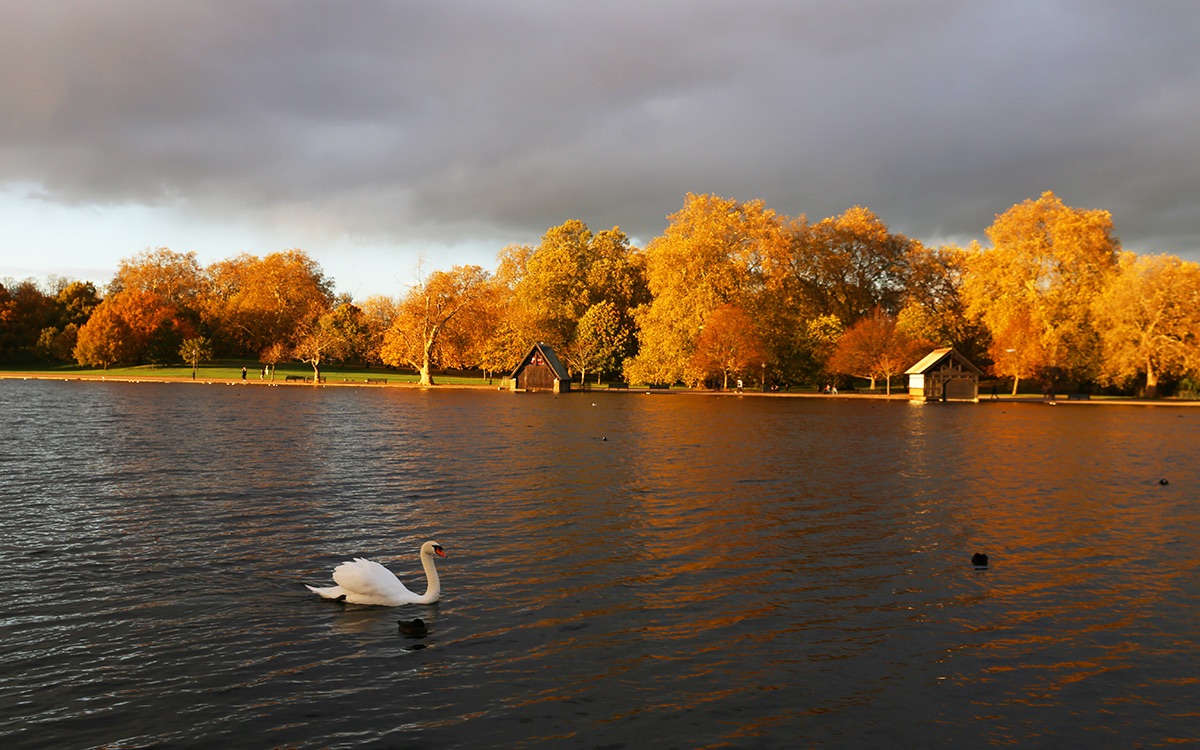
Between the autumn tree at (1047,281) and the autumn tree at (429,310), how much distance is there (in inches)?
2328

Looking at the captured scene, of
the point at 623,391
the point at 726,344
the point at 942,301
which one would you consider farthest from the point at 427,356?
the point at 942,301

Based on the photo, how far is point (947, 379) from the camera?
88688 mm

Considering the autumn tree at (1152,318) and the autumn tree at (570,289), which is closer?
the autumn tree at (1152,318)

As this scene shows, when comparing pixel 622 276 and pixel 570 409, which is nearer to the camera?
pixel 570 409

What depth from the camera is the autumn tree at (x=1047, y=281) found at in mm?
89875

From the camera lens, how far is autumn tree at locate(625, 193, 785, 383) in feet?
304

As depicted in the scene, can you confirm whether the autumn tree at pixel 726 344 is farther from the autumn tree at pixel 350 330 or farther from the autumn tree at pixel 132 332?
the autumn tree at pixel 132 332

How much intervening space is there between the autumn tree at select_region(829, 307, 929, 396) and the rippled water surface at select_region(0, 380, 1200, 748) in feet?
195

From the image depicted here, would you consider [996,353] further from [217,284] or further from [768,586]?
[217,284]

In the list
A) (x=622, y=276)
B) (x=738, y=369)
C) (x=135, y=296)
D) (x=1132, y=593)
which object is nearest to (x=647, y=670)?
(x=1132, y=593)

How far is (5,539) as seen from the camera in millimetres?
16484

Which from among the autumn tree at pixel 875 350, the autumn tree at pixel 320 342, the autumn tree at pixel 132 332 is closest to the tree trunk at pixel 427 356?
the autumn tree at pixel 320 342

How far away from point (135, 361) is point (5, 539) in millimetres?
124198

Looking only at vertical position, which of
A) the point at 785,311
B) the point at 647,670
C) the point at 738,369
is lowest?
the point at 647,670
